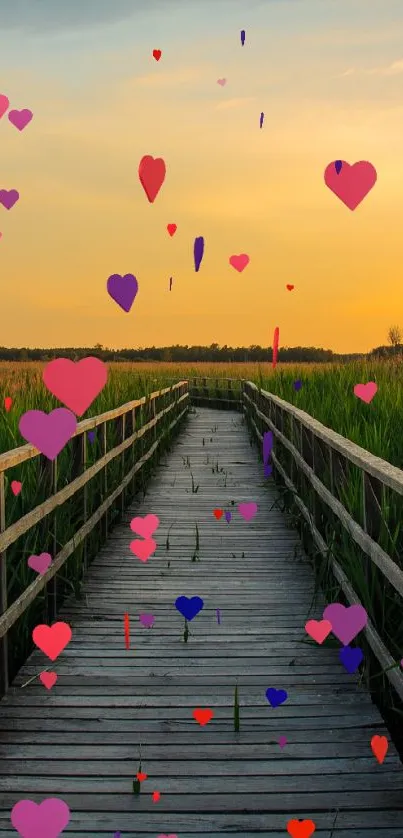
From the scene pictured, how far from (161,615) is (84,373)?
165cm

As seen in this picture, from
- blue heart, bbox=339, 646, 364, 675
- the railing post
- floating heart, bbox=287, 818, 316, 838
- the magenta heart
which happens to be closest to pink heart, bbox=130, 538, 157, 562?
the magenta heart

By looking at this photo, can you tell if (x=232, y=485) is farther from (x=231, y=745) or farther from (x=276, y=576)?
(x=231, y=745)

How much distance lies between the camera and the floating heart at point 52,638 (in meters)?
4.59

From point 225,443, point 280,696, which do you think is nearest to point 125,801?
point 280,696

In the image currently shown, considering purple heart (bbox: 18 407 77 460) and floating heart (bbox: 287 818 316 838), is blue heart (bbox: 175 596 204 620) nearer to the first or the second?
purple heart (bbox: 18 407 77 460)

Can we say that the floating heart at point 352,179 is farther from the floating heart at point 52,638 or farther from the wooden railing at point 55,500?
the floating heart at point 52,638

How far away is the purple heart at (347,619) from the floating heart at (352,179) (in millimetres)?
4114

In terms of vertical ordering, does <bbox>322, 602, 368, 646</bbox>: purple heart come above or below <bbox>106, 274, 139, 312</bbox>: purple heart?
below

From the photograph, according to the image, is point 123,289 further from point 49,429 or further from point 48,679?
point 48,679

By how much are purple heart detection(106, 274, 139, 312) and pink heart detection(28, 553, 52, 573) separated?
10.5 feet

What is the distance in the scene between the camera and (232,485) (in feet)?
38.0

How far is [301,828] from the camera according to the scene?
2943mm

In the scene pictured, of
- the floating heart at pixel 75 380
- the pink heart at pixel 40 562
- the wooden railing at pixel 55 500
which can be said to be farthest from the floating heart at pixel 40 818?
the floating heart at pixel 75 380

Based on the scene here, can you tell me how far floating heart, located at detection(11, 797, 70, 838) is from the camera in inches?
116
